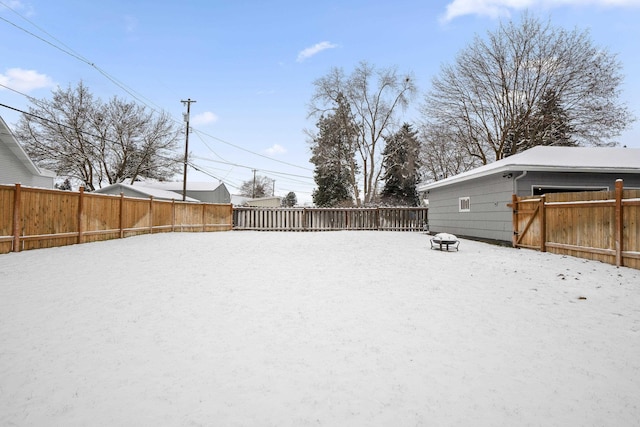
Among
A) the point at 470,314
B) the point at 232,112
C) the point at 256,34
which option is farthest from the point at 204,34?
the point at 470,314

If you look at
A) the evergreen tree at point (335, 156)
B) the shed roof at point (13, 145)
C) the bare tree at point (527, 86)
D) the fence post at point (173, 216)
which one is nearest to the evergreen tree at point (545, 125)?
the bare tree at point (527, 86)

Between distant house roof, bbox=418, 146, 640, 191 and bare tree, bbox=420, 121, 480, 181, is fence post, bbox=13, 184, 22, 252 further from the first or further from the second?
bare tree, bbox=420, 121, 480, 181

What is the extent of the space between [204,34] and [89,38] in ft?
20.2

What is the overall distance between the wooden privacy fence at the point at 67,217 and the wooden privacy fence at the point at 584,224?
538 inches

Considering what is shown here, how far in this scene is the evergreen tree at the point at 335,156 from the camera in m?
31.2

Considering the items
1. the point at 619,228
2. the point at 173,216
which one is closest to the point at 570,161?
the point at 619,228

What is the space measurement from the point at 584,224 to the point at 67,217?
1398 centimetres

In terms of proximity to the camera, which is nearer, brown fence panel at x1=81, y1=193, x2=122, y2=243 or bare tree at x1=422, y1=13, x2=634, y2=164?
brown fence panel at x1=81, y1=193, x2=122, y2=243

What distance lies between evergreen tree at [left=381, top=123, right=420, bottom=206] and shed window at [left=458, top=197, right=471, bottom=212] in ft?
53.3

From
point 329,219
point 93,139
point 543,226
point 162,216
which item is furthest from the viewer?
point 93,139

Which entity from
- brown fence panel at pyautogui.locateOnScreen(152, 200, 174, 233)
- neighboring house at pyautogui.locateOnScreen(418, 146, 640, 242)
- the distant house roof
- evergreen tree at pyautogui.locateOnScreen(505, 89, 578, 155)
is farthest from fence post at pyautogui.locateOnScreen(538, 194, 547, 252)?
evergreen tree at pyautogui.locateOnScreen(505, 89, 578, 155)

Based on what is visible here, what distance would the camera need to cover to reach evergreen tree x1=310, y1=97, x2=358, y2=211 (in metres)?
31.2

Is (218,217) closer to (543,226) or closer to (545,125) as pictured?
(543,226)

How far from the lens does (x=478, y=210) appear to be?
542 inches
